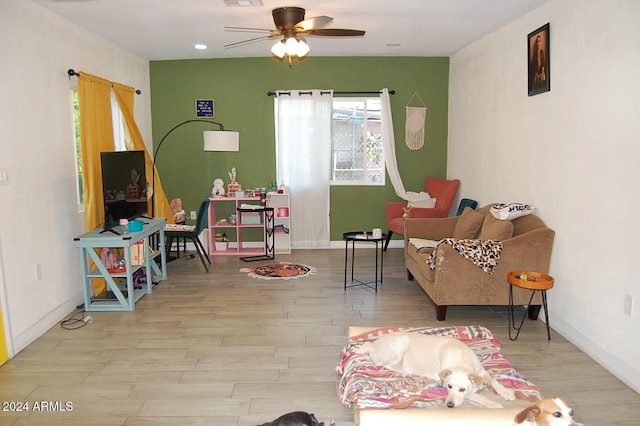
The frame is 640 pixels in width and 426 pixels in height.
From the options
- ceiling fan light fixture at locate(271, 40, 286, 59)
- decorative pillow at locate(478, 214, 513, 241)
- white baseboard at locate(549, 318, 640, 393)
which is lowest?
white baseboard at locate(549, 318, 640, 393)

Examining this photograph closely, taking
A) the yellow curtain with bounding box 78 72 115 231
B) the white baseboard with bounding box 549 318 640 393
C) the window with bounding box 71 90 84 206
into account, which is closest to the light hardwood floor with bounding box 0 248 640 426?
the white baseboard with bounding box 549 318 640 393

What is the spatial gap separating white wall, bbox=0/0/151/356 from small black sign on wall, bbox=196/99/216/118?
1907 mm

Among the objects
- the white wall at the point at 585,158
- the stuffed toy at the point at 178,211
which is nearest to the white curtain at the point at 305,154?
the stuffed toy at the point at 178,211

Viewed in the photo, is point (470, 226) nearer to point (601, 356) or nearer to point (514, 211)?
point (514, 211)

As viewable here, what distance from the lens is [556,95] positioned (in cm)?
378

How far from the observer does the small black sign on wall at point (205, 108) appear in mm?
6551

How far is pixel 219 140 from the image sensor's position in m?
5.92

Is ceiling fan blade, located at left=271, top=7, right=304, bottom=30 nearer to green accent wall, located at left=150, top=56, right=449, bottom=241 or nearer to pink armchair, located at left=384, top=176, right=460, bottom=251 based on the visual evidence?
green accent wall, located at left=150, top=56, right=449, bottom=241

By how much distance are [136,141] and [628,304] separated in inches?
197

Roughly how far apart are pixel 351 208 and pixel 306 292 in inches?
88.9

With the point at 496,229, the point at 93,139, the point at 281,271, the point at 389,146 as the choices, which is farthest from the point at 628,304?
the point at 93,139

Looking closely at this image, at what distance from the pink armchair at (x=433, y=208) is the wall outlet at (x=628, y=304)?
3.01 metres

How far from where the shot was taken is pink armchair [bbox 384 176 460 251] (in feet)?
19.4

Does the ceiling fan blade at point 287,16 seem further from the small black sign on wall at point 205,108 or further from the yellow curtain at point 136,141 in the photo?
the small black sign on wall at point 205,108
